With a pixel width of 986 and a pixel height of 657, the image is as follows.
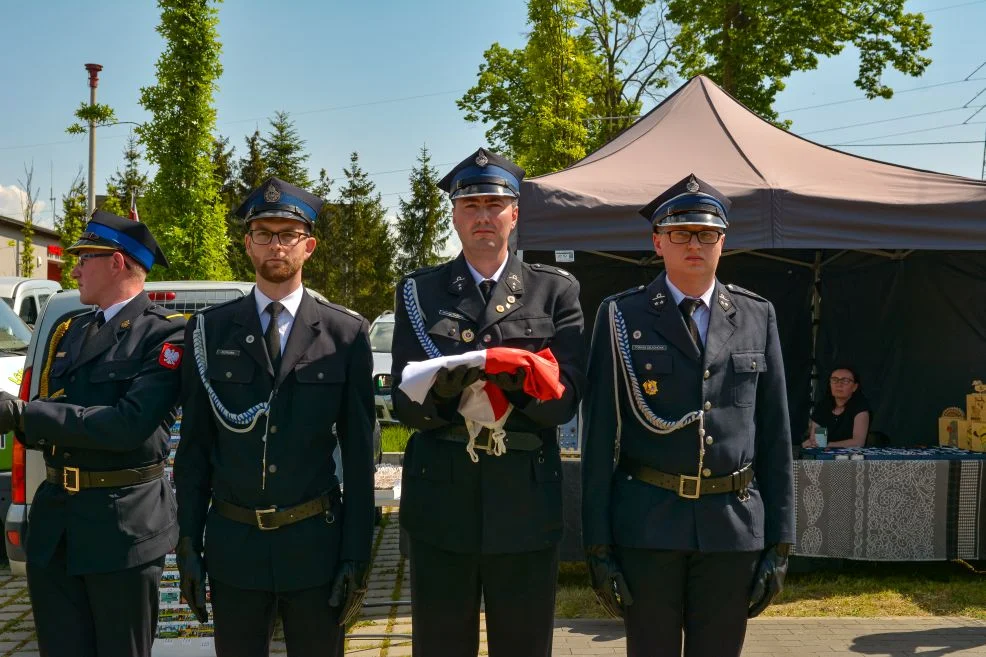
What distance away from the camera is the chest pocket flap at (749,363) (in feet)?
10.1

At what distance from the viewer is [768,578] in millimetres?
2957

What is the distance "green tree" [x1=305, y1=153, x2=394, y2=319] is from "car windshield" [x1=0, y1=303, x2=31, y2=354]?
28324 mm

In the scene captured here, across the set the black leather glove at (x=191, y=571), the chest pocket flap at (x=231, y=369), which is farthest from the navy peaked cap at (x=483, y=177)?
the black leather glove at (x=191, y=571)

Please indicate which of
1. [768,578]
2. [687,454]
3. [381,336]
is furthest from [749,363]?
[381,336]

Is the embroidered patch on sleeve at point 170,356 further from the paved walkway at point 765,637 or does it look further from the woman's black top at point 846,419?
the woman's black top at point 846,419

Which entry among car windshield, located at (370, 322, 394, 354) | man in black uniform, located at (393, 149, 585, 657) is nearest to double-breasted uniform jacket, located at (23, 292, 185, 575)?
man in black uniform, located at (393, 149, 585, 657)

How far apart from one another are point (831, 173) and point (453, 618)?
203 inches

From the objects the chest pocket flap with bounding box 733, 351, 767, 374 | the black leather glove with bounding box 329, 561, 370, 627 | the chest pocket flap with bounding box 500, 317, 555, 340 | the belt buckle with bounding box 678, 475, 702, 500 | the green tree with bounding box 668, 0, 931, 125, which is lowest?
the black leather glove with bounding box 329, 561, 370, 627

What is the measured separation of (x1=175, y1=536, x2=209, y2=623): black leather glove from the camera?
9.44 ft

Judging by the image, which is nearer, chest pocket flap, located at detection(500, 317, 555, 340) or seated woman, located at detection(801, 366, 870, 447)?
chest pocket flap, located at detection(500, 317, 555, 340)

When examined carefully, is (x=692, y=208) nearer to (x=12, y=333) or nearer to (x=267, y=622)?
(x=267, y=622)

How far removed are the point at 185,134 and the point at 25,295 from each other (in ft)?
11.5

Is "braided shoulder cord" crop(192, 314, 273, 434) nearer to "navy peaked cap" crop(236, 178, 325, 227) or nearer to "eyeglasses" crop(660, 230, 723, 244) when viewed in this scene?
"navy peaked cap" crop(236, 178, 325, 227)

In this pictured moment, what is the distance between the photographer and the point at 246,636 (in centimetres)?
283
